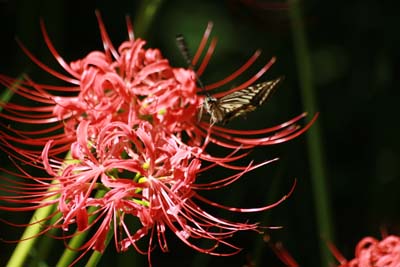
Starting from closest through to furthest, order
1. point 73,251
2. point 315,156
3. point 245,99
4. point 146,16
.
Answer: point 73,251, point 245,99, point 146,16, point 315,156

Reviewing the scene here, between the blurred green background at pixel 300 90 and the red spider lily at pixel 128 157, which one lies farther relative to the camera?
the blurred green background at pixel 300 90

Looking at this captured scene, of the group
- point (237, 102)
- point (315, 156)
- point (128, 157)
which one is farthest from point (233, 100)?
point (315, 156)

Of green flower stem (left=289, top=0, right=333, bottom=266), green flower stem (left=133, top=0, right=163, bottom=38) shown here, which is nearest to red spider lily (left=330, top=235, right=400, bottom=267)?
green flower stem (left=289, top=0, right=333, bottom=266)

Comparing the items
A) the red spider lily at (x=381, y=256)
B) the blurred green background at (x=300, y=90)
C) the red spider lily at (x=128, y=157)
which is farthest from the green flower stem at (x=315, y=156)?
the red spider lily at (x=128, y=157)

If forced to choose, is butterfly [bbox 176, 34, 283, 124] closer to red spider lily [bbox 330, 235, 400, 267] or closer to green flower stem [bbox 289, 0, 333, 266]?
red spider lily [bbox 330, 235, 400, 267]

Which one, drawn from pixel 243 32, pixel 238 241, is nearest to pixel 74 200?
pixel 238 241

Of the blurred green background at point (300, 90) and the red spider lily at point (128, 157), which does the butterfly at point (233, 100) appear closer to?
the red spider lily at point (128, 157)

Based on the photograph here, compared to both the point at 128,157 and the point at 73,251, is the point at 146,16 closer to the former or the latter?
the point at 128,157
